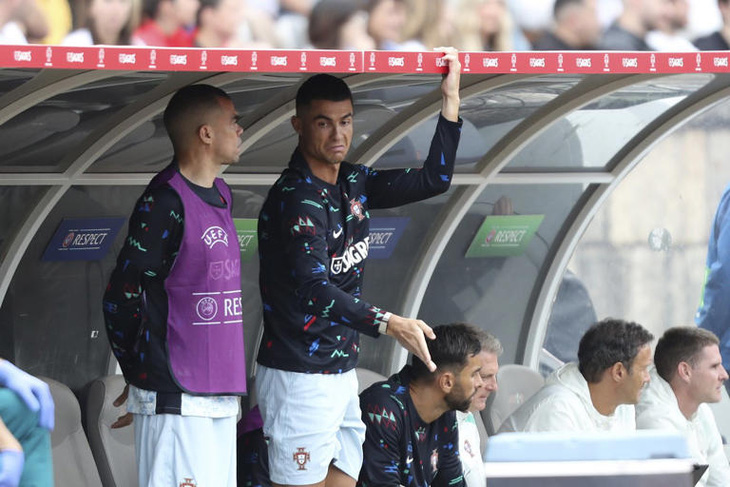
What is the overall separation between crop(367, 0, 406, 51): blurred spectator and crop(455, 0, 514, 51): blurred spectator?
0.21 metres

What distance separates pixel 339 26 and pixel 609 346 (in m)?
2.37

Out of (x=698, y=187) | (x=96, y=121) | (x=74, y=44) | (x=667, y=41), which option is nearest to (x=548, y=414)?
(x=667, y=41)

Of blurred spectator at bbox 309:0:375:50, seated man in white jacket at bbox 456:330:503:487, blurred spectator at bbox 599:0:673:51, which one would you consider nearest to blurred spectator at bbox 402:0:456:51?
blurred spectator at bbox 309:0:375:50

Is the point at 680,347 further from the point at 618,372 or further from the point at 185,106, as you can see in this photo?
the point at 185,106

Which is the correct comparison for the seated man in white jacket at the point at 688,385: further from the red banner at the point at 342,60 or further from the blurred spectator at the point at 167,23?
the blurred spectator at the point at 167,23

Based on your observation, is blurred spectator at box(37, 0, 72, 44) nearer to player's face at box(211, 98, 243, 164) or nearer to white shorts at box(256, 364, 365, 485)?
player's face at box(211, 98, 243, 164)

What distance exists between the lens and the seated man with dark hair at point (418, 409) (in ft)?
18.5

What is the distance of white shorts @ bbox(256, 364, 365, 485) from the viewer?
4.94 metres

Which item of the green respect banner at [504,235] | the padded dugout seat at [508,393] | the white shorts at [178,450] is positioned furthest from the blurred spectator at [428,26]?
the green respect banner at [504,235]

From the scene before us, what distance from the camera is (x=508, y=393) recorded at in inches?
304

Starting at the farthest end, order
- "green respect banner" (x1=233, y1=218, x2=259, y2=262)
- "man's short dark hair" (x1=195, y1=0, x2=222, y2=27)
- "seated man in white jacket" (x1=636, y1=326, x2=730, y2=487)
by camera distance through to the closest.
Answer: "green respect banner" (x1=233, y1=218, x2=259, y2=262), "seated man in white jacket" (x1=636, y1=326, x2=730, y2=487), "man's short dark hair" (x1=195, y1=0, x2=222, y2=27)

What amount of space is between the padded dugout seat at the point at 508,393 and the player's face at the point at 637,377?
1.23 meters

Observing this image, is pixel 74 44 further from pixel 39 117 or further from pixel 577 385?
pixel 577 385

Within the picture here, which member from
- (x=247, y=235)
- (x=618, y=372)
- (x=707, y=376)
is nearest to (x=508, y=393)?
(x=707, y=376)
